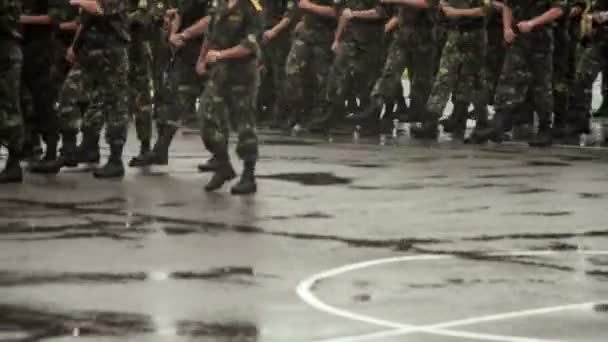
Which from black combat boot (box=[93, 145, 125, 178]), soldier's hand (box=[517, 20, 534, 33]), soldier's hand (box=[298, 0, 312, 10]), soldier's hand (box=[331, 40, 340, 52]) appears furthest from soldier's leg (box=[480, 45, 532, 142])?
black combat boot (box=[93, 145, 125, 178])

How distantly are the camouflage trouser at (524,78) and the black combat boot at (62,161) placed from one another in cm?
454

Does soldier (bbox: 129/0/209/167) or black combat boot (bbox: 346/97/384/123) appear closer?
soldier (bbox: 129/0/209/167)

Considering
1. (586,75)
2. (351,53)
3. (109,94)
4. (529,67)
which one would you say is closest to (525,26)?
(529,67)

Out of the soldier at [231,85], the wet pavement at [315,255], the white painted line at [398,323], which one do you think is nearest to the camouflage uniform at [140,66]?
the wet pavement at [315,255]

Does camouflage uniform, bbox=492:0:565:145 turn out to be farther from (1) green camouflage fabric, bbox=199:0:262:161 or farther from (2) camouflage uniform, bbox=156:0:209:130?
(1) green camouflage fabric, bbox=199:0:262:161

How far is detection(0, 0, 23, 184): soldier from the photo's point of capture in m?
12.6

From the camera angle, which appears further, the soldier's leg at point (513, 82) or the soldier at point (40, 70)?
the soldier's leg at point (513, 82)

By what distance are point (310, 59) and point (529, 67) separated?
138 inches

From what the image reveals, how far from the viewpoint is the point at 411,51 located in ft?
58.8

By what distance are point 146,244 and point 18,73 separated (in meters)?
3.59

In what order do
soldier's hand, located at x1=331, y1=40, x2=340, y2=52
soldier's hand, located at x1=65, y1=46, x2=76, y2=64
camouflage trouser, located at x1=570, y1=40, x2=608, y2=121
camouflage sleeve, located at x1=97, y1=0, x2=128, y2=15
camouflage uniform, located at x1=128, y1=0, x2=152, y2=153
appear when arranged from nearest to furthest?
camouflage sleeve, located at x1=97, y1=0, x2=128, y2=15
soldier's hand, located at x1=65, y1=46, x2=76, y2=64
camouflage uniform, located at x1=128, y1=0, x2=152, y2=153
camouflage trouser, located at x1=570, y1=40, x2=608, y2=121
soldier's hand, located at x1=331, y1=40, x2=340, y2=52

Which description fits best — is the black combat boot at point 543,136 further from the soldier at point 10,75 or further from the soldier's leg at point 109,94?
the soldier at point 10,75

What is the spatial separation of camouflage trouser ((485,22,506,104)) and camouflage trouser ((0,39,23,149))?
6.16 metres

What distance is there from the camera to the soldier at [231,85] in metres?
12.1
